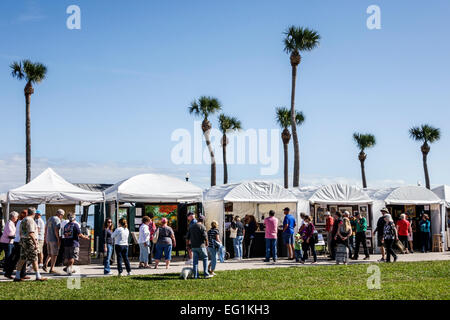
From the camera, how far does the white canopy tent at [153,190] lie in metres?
18.5

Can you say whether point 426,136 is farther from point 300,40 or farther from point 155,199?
point 155,199

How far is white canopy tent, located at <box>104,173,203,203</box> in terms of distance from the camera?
18453 mm

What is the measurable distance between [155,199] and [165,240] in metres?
4.19

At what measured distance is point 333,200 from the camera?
21812 mm

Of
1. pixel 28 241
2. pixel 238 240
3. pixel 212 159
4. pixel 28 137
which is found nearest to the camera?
pixel 28 241

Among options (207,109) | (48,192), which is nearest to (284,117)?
(207,109)

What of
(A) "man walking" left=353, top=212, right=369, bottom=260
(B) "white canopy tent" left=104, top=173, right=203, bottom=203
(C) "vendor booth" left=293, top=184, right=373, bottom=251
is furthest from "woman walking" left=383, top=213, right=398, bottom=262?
(B) "white canopy tent" left=104, top=173, right=203, bottom=203

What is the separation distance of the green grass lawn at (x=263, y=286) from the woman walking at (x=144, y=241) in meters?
2.58

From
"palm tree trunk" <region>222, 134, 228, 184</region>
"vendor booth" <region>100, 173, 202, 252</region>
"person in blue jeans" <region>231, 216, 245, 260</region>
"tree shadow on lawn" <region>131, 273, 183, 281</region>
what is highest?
"palm tree trunk" <region>222, 134, 228, 184</region>

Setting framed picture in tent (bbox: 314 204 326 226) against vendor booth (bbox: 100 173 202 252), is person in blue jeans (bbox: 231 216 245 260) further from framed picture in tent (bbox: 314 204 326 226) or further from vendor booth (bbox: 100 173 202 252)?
framed picture in tent (bbox: 314 204 326 226)

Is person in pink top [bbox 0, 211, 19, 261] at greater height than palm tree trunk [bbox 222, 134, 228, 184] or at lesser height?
lesser

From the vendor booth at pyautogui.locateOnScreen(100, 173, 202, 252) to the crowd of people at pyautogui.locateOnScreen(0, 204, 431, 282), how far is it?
1.35 meters
